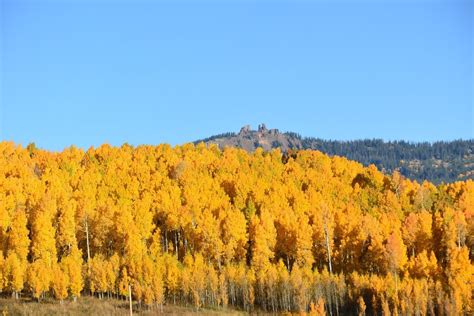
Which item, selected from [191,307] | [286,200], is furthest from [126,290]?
[286,200]

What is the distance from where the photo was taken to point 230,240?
119125 millimetres

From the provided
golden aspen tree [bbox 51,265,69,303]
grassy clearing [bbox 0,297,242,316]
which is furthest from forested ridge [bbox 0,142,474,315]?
grassy clearing [bbox 0,297,242,316]

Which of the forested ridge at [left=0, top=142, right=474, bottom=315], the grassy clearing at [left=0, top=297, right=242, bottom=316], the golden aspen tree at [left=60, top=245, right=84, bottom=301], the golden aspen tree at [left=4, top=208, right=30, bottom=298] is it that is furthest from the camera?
the forested ridge at [left=0, top=142, right=474, bottom=315]

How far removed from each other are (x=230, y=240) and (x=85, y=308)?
32294 millimetres

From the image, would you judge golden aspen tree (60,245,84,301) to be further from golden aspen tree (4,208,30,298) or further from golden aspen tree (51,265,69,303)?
golden aspen tree (4,208,30,298)

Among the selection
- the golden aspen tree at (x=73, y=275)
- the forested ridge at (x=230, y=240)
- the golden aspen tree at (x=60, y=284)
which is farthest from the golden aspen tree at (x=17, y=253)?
the golden aspen tree at (x=73, y=275)

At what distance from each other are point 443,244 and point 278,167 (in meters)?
67.8

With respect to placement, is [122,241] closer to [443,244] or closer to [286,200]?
[286,200]

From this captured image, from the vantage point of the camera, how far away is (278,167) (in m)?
184

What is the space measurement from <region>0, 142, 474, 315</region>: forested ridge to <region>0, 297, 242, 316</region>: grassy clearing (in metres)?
1.69

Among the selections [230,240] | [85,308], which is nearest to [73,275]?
[85,308]

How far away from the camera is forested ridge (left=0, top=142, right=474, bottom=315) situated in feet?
334

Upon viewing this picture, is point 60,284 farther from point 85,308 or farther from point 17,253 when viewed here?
point 17,253

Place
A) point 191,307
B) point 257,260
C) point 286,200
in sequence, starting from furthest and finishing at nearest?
point 286,200
point 257,260
point 191,307
